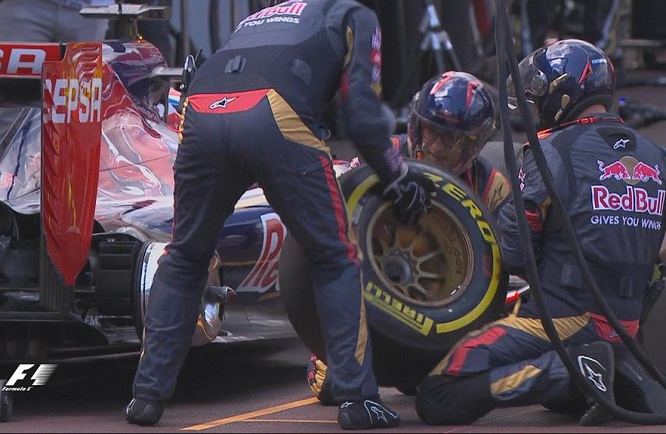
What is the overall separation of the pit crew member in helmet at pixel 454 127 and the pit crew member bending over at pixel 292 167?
78 cm

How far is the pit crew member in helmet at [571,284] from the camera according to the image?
593 cm

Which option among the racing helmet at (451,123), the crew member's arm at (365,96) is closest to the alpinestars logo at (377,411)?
the crew member's arm at (365,96)

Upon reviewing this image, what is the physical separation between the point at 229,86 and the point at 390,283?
0.93 m

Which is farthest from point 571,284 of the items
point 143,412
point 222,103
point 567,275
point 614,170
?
point 143,412

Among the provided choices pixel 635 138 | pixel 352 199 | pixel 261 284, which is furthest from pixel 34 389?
pixel 635 138

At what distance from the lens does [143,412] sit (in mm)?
5965

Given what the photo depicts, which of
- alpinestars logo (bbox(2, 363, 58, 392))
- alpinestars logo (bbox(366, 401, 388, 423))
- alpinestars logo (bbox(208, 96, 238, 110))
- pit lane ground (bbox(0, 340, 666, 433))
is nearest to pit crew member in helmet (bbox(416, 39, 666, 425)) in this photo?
pit lane ground (bbox(0, 340, 666, 433))

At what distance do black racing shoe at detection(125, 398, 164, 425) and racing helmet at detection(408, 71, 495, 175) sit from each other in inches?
64.9

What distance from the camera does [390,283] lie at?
6.10 metres

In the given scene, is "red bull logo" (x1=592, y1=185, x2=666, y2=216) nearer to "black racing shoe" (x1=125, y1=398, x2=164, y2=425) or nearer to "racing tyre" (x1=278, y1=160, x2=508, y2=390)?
"racing tyre" (x1=278, y1=160, x2=508, y2=390)

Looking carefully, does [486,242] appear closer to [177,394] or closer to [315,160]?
[315,160]

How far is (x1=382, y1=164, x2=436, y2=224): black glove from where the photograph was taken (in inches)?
237

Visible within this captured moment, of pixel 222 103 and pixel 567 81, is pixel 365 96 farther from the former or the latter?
pixel 567 81

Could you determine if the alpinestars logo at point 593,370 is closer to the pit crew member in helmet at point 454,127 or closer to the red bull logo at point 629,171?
the red bull logo at point 629,171
